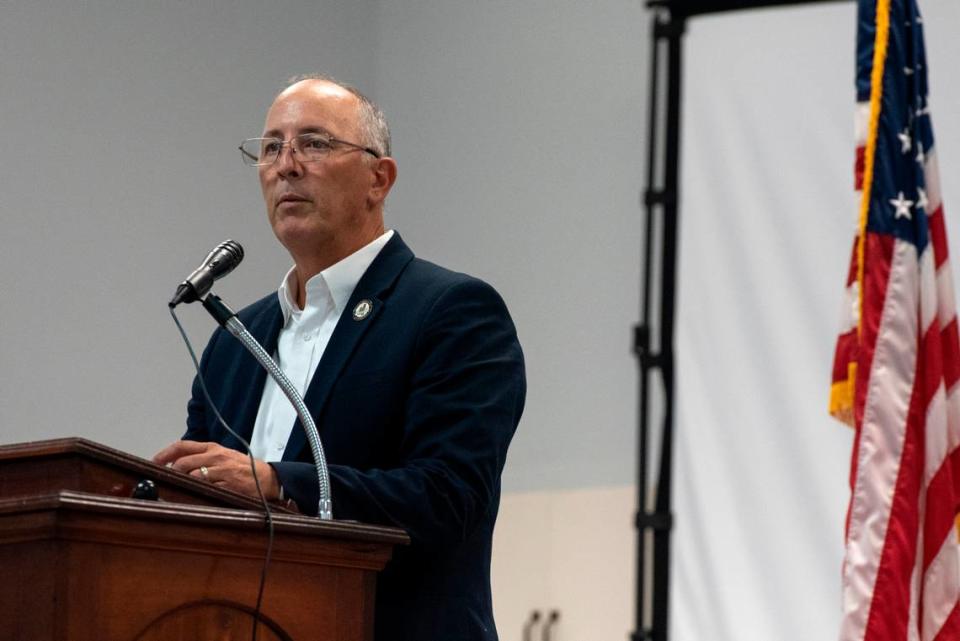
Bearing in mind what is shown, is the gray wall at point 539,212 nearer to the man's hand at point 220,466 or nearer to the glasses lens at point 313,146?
the glasses lens at point 313,146

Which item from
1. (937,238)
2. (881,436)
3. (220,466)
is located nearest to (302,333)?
(220,466)

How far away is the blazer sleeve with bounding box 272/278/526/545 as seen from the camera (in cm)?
225

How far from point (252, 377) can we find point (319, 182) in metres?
0.39

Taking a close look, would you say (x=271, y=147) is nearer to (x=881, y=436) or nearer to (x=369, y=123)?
(x=369, y=123)

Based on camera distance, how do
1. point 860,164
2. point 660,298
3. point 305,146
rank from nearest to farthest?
point 305,146
point 860,164
point 660,298

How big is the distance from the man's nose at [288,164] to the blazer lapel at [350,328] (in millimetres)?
215

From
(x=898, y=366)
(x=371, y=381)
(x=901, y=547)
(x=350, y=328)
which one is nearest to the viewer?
(x=371, y=381)

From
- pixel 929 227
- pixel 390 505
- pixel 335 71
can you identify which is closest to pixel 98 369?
pixel 335 71

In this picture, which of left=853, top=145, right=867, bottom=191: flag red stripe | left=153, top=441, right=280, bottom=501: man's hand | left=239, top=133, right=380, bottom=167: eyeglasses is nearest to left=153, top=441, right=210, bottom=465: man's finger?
left=153, top=441, right=280, bottom=501: man's hand

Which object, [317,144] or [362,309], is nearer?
[362,309]

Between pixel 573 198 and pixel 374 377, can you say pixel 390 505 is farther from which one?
pixel 573 198

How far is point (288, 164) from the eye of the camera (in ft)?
9.28

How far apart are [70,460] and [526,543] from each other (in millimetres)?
3746

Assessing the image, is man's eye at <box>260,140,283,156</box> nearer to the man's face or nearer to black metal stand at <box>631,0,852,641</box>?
the man's face
